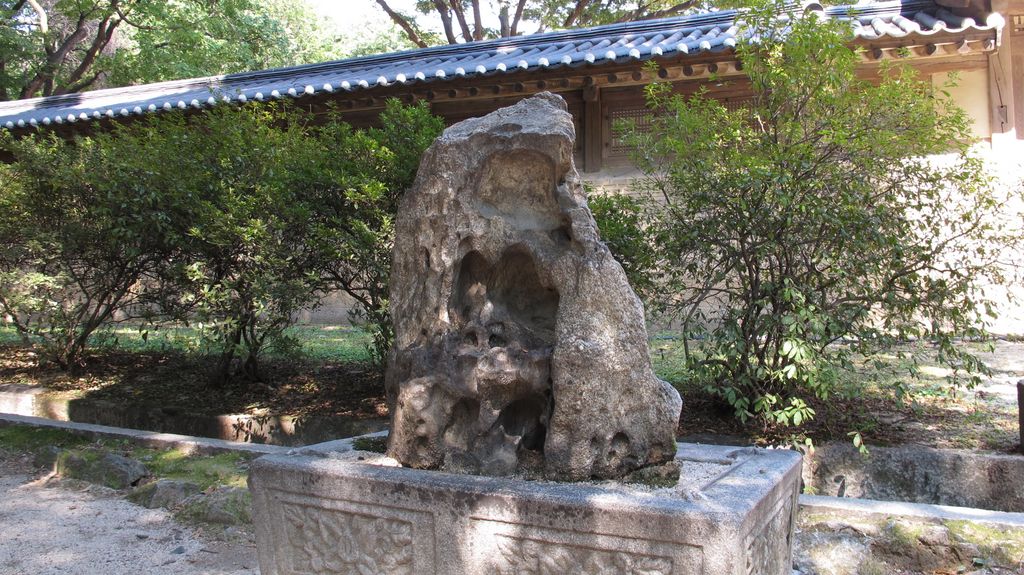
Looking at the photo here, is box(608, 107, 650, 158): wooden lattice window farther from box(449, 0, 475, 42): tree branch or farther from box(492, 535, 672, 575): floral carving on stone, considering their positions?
box(449, 0, 475, 42): tree branch

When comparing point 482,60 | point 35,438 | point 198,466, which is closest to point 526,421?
point 198,466

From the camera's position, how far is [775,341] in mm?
4664

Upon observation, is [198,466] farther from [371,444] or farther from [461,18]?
[461,18]

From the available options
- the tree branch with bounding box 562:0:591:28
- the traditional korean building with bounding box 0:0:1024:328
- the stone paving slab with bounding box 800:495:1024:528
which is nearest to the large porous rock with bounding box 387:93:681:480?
the stone paving slab with bounding box 800:495:1024:528

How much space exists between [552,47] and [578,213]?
7.04 meters

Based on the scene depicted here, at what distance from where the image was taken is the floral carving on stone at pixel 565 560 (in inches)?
91.6

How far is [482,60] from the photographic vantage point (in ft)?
29.5

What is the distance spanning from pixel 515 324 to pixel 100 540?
2.78 m

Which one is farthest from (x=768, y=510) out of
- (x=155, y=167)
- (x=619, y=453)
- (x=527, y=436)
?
(x=155, y=167)

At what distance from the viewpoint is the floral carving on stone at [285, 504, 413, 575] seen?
2.72 m

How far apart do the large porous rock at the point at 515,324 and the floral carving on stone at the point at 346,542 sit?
1.20ft

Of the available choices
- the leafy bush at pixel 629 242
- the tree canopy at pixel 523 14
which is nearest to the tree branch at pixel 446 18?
the tree canopy at pixel 523 14

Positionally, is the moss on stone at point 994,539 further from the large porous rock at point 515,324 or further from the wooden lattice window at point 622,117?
the wooden lattice window at point 622,117

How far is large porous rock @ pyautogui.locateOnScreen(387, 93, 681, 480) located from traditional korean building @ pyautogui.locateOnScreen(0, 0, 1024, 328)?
4000mm
